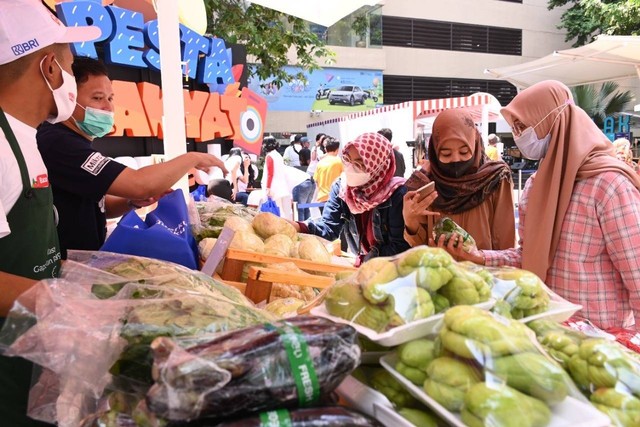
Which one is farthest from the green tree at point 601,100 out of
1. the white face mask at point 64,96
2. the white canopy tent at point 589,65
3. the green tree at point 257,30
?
the white face mask at point 64,96

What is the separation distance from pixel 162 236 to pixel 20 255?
46 cm

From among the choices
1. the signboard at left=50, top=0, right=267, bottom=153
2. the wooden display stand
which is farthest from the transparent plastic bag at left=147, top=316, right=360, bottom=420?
the signboard at left=50, top=0, right=267, bottom=153

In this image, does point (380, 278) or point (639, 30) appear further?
point (639, 30)

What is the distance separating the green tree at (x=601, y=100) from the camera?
69.5 ft

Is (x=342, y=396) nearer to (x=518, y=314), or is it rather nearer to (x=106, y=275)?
(x=518, y=314)

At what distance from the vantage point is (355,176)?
3.16m

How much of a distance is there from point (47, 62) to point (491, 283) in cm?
169

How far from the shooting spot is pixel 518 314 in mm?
1168

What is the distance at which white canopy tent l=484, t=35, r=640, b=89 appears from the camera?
8.74 meters

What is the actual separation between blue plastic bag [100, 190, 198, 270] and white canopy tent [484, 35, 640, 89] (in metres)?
8.91

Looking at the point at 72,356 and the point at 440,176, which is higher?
the point at 440,176

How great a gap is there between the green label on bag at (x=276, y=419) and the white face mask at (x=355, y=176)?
2376 millimetres

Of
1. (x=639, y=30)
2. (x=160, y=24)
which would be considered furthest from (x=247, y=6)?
(x=639, y=30)

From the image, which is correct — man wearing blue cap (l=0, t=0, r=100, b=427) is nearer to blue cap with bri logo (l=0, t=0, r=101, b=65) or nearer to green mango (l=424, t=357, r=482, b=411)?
blue cap with bri logo (l=0, t=0, r=101, b=65)
